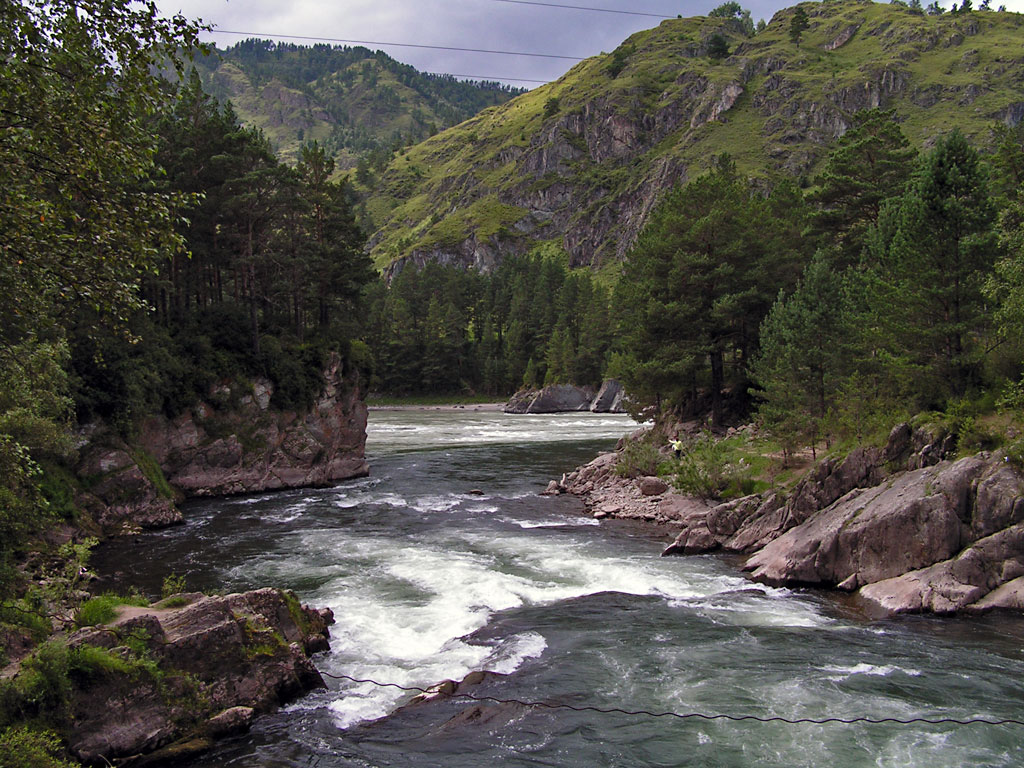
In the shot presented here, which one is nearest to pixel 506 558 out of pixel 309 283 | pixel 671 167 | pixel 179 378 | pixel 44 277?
pixel 44 277

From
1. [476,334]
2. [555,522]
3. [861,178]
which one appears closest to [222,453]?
[555,522]

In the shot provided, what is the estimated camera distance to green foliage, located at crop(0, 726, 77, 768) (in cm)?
890

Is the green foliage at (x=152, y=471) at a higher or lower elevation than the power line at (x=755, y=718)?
higher

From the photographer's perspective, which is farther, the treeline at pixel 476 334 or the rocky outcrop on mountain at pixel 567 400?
the treeline at pixel 476 334

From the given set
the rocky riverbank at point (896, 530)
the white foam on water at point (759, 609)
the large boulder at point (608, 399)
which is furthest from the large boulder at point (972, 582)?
the large boulder at point (608, 399)

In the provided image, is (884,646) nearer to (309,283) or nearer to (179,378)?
(179,378)

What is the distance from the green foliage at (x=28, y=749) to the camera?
8.90 meters

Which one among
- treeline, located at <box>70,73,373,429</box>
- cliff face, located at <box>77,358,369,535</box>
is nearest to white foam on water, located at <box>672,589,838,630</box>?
cliff face, located at <box>77,358,369,535</box>

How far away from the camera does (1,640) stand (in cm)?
1191

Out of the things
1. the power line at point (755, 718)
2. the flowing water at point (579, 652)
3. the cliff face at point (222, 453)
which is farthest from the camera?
the cliff face at point (222, 453)

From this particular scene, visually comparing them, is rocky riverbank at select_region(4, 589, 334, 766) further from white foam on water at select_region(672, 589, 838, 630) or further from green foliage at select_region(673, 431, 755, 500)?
green foliage at select_region(673, 431, 755, 500)

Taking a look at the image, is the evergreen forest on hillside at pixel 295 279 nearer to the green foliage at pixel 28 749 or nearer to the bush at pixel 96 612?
the green foliage at pixel 28 749

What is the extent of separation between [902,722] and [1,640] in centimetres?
1638

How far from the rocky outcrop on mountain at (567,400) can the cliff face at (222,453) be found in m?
61.3
